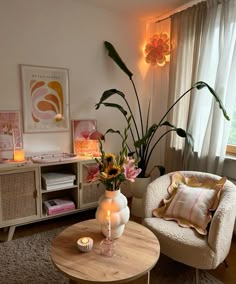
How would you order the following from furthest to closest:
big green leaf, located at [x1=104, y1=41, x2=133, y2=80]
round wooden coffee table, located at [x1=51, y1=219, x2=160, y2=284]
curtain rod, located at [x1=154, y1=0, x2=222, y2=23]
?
big green leaf, located at [x1=104, y1=41, x2=133, y2=80] → curtain rod, located at [x1=154, y1=0, x2=222, y2=23] → round wooden coffee table, located at [x1=51, y1=219, x2=160, y2=284]

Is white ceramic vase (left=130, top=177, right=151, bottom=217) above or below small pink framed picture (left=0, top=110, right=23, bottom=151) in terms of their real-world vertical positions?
below

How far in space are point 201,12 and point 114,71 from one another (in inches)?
43.6

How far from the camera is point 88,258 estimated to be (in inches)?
48.6

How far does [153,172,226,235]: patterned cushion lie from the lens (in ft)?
5.48

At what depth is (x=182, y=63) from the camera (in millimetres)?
2516

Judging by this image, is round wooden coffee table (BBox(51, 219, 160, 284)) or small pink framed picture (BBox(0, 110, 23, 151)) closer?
round wooden coffee table (BBox(51, 219, 160, 284))

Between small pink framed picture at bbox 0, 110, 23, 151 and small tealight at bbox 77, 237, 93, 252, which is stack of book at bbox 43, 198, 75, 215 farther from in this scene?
small tealight at bbox 77, 237, 93, 252

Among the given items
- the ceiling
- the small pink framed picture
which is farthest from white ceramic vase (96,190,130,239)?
the ceiling

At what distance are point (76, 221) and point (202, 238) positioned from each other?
144cm

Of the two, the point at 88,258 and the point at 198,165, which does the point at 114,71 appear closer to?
the point at 198,165

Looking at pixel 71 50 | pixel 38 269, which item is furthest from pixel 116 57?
pixel 38 269

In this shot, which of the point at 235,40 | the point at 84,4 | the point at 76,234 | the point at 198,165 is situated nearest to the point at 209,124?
the point at 198,165

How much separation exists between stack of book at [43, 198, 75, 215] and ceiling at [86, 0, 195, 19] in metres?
2.16

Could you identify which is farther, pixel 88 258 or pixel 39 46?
pixel 39 46
